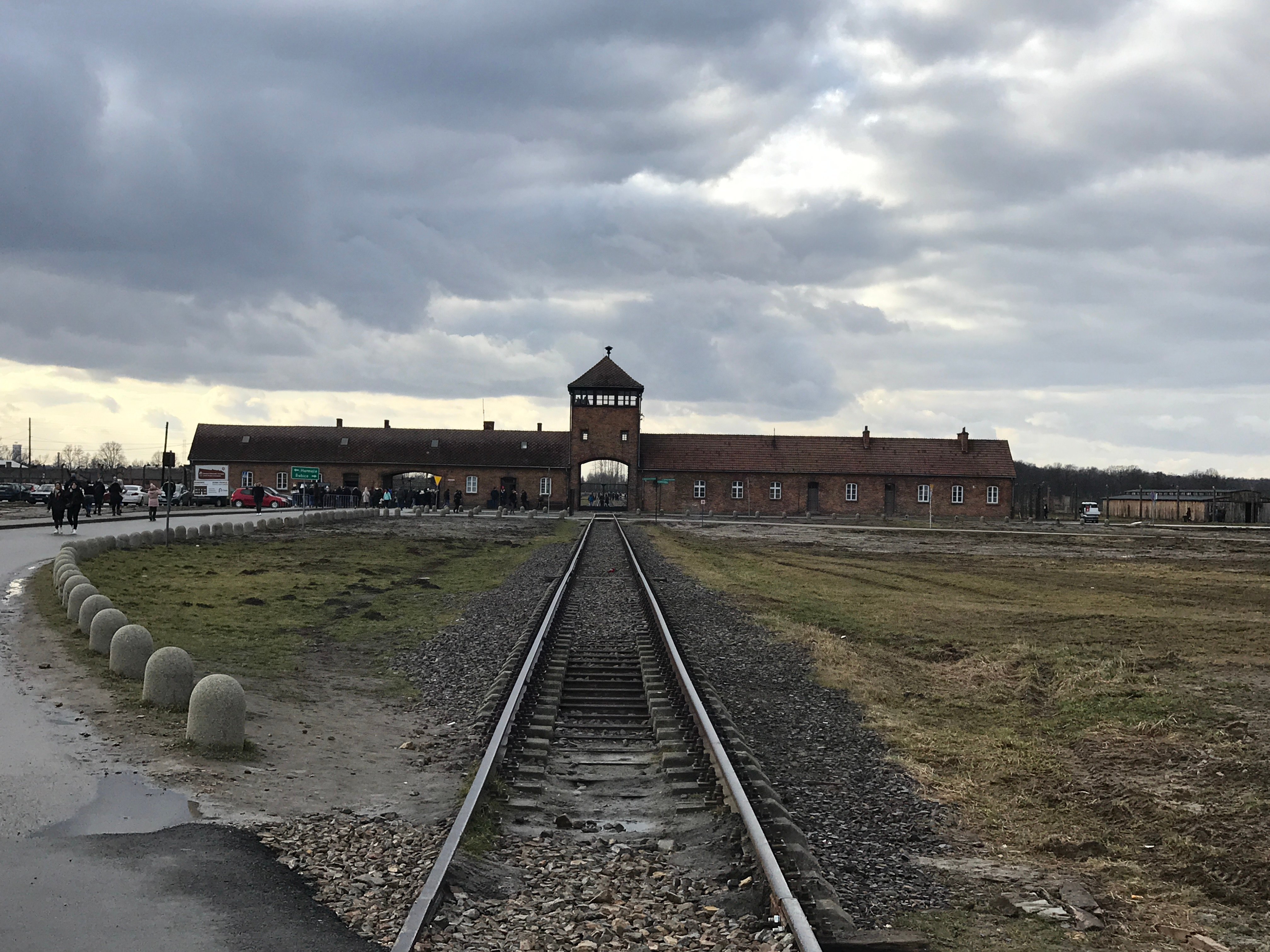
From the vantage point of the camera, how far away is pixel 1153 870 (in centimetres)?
619

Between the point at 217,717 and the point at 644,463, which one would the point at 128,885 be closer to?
the point at 217,717

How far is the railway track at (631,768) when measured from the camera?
5.14m

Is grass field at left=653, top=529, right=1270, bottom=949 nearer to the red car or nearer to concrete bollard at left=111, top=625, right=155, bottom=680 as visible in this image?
concrete bollard at left=111, top=625, right=155, bottom=680

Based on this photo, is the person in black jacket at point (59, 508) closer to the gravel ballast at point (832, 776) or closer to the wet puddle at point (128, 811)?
the gravel ballast at point (832, 776)

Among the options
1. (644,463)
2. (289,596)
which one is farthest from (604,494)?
(289,596)

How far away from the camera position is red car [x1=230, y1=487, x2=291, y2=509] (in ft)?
221

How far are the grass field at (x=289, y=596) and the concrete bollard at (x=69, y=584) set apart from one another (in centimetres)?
30

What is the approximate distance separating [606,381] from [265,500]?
913 inches

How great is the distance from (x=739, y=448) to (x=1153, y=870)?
237ft

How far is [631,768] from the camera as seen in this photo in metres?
8.21

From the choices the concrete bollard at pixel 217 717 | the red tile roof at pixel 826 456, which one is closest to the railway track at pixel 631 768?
the concrete bollard at pixel 217 717

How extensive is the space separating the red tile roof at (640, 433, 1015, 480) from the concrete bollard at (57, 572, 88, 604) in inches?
2339

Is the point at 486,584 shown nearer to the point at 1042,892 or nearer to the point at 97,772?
the point at 97,772

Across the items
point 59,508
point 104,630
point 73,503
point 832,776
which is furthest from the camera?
point 73,503
